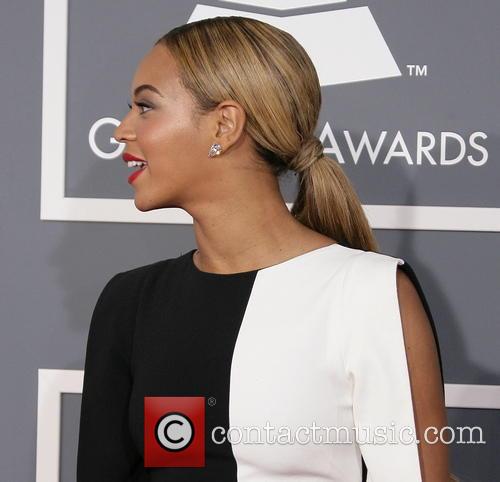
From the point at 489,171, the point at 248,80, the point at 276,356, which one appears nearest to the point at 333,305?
the point at 276,356

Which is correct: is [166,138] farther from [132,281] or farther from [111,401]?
[111,401]

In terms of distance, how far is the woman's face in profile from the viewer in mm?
1145

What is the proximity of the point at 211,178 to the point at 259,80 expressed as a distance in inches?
5.9

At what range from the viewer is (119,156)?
1658mm

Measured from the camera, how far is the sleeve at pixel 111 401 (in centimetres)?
126

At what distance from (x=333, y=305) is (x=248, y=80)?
0.32 metres

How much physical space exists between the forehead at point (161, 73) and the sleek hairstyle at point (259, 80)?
Result: 0.4 inches

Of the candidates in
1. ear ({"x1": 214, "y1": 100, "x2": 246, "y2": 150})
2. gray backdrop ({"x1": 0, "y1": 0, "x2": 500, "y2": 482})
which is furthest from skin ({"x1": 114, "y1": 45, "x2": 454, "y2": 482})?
gray backdrop ({"x1": 0, "y1": 0, "x2": 500, "y2": 482})

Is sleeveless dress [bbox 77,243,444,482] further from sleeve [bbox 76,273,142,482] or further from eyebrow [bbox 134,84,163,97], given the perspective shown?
eyebrow [bbox 134,84,163,97]

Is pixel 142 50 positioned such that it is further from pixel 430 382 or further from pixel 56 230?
pixel 430 382

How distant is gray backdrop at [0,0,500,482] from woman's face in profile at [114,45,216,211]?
497 mm

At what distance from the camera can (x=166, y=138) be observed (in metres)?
1.14

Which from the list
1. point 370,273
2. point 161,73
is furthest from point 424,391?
point 161,73

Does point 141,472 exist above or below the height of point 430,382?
below
